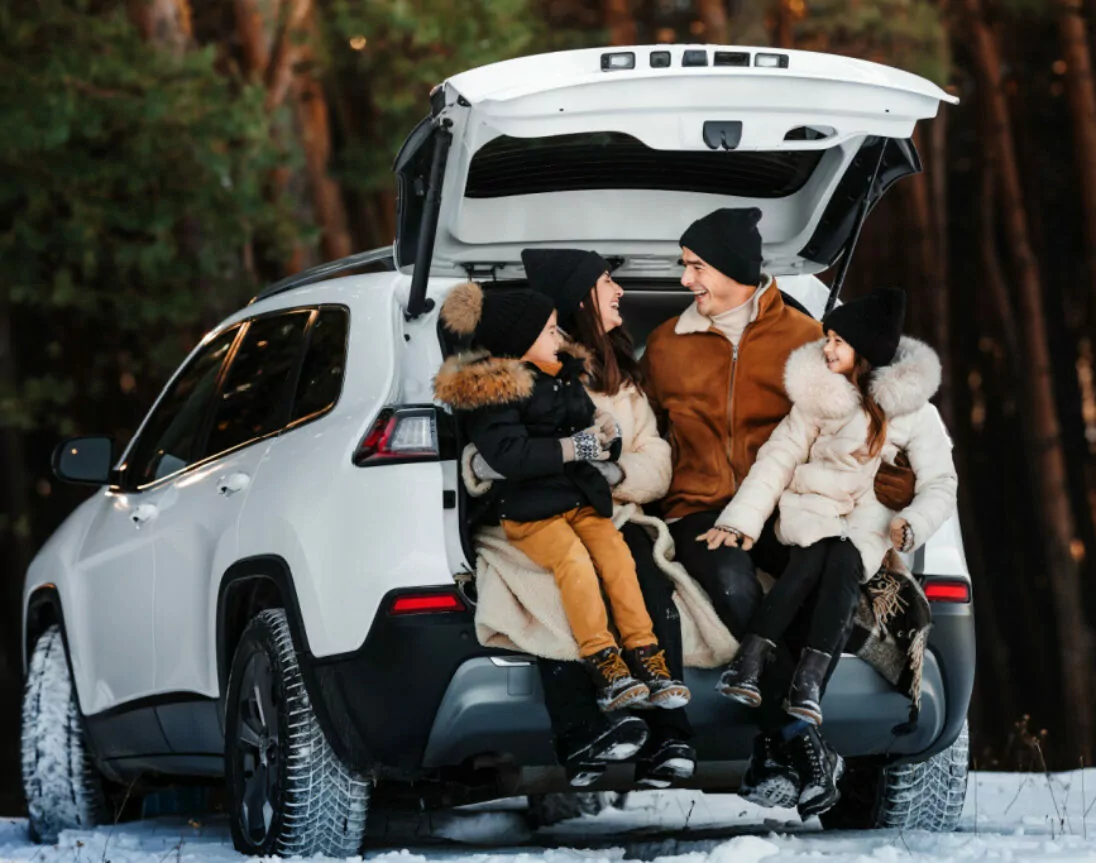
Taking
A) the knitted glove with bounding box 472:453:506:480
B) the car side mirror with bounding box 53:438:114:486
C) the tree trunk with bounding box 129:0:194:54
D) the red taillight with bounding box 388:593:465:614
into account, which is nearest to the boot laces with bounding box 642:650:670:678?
the red taillight with bounding box 388:593:465:614

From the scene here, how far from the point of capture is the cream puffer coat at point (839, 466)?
217 inches

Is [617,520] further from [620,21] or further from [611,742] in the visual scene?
[620,21]

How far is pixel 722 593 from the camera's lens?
5434mm

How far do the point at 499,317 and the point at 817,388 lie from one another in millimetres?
927

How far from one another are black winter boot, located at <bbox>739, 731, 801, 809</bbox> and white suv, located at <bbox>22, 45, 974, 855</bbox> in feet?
0.23

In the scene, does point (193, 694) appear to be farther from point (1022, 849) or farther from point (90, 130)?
point (90, 130)

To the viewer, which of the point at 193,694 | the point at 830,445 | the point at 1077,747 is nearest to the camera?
the point at 830,445

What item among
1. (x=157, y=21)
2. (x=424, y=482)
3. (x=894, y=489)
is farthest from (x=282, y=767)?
(x=157, y=21)

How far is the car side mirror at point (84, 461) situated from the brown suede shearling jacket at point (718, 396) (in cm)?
226

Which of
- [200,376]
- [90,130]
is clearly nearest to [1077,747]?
[90,130]

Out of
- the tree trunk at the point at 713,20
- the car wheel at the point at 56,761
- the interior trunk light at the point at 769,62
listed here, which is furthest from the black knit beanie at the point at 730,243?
the tree trunk at the point at 713,20

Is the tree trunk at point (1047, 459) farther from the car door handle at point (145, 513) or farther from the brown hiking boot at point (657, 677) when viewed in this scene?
the brown hiking boot at point (657, 677)

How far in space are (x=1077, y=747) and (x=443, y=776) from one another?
12.5 meters

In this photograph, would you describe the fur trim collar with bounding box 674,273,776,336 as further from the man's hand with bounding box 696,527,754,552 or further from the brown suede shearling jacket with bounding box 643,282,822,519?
the man's hand with bounding box 696,527,754,552
